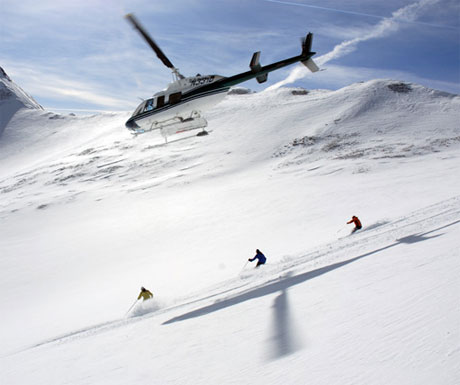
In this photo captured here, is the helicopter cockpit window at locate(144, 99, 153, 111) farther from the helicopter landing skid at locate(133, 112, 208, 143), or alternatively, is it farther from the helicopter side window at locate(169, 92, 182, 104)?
the helicopter side window at locate(169, 92, 182, 104)

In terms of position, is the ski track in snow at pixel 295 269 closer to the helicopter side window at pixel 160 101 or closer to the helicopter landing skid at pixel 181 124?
the helicopter landing skid at pixel 181 124

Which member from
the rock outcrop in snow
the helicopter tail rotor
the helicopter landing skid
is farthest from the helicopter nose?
the rock outcrop in snow

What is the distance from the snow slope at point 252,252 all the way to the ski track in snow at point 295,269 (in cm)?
10

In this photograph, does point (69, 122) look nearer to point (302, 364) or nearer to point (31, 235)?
point (31, 235)

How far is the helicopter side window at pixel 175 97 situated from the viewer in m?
21.3

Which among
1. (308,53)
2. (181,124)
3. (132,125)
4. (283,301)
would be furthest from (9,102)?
(283,301)

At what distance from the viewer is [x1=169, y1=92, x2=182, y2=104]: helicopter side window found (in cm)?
2130

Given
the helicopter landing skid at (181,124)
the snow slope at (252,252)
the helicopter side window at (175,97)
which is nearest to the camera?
the snow slope at (252,252)

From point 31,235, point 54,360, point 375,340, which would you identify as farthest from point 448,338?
point 31,235

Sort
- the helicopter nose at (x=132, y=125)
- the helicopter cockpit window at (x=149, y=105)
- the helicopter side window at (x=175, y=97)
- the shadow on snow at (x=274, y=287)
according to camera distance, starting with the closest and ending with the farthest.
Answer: the shadow on snow at (x=274, y=287)
the helicopter side window at (x=175, y=97)
the helicopter cockpit window at (x=149, y=105)
the helicopter nose at (x=132, y=125)

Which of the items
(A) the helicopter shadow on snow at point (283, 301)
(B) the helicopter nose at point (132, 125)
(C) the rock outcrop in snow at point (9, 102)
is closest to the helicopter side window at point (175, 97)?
(B) the helicopter nose at point (132, 125)

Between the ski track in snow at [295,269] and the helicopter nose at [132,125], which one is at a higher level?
the helicopter nose at [132,125]

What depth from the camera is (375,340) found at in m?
4.85

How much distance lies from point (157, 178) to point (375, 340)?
126 feet
